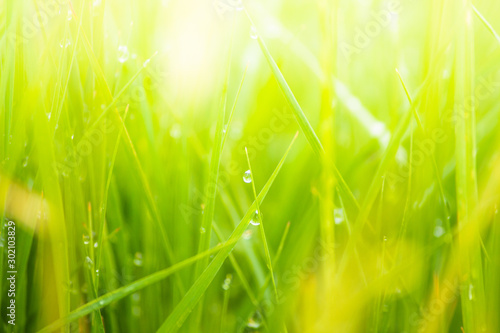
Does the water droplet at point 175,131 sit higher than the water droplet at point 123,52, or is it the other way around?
the water droplet at point 123,52

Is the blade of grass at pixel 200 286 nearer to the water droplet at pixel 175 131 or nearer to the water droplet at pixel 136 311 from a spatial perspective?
the water droplet at pixel 136 311

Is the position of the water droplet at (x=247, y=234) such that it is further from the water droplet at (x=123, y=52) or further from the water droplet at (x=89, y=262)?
the water droplet at (x=123, y=52)

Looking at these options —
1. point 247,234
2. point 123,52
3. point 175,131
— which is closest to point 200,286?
point 247,234

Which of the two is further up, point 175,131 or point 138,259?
point 175,131

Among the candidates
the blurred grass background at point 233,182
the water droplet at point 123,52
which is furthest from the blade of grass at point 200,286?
the water droplet at point 123,52

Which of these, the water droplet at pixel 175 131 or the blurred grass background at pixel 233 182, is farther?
the water droplet at pixel 175 131

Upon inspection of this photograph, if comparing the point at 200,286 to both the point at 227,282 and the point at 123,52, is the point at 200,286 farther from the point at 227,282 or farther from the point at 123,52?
the point at 123,52

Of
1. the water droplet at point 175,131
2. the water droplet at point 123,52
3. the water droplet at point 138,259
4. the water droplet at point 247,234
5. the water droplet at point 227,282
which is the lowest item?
the water droplet at point 227,282

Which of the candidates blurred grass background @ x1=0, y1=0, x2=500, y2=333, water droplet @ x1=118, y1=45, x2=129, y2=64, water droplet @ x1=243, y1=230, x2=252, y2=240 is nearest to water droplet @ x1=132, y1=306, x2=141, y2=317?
blurred grass background @ x1=0, y1=0, x2=500, y2=333

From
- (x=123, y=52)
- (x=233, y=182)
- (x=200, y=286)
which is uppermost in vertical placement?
(x=123, y=52)
